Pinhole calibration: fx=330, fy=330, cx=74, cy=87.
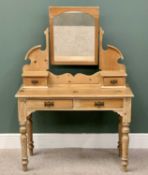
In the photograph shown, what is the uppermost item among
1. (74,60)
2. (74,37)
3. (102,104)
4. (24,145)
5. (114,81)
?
(74,37)

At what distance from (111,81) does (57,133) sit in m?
0.72

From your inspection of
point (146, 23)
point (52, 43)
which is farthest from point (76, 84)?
point (146, 23)

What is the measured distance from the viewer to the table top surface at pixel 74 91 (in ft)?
7.74

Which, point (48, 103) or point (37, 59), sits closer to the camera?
point (48, 103)

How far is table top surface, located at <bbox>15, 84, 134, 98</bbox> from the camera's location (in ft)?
7.74

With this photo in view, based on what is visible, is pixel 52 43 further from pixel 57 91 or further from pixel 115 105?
pixel 115 105

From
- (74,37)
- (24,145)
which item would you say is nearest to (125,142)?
(24,145)

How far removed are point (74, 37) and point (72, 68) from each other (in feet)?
0.91

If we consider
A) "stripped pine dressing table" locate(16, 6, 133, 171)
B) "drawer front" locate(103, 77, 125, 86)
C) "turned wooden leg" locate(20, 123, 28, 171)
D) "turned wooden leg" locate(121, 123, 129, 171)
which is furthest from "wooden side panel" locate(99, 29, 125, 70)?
"turned wooden leg" locate(20, 123, 28, 171)

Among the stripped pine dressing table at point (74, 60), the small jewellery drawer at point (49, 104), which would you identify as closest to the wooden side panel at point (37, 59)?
the stripped pine dressing table at point (74, 60)

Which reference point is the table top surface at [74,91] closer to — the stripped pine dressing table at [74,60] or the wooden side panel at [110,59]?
the stripped pine dressing table at [74,60]

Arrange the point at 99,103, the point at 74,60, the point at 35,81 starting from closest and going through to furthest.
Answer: the point at 99,103 → the point at 35,81 → the point at 74,60

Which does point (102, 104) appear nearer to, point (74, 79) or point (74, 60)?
point (74, 79)

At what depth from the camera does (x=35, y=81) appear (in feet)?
8.41
